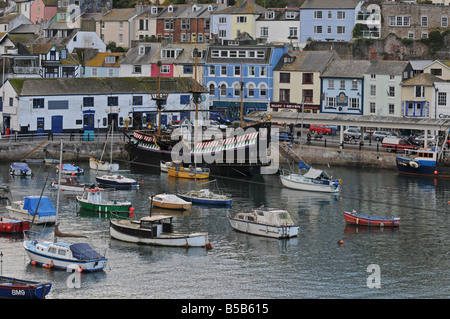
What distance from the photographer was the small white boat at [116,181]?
77500 millimetres

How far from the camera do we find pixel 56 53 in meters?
111

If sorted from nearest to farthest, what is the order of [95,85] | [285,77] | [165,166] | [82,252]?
[82,252] → [165,166] → [95,85] → [285,77]

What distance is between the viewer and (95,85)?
101062mm

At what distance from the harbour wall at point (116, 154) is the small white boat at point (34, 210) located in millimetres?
24301

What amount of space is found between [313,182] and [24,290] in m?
Result: 35.3

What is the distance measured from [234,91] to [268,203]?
39.4 metres

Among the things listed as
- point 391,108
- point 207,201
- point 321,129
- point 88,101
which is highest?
point 88,101

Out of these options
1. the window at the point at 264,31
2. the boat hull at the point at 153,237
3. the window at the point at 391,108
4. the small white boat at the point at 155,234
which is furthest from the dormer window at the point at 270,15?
the boat hull at the point at 153,237

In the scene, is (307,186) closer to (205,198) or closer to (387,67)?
(205,198)

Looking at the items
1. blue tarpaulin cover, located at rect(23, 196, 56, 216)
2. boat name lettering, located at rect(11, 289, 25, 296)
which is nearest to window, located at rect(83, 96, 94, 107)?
blue tarpaulin cover, located at rect(23, 196, 56, 216)

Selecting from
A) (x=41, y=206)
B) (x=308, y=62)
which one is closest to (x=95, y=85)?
(x=308, y=62)

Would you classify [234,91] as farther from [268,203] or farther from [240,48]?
[268,203]

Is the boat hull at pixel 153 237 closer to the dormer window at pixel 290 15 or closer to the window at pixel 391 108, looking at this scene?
the window at pixel 391 108
